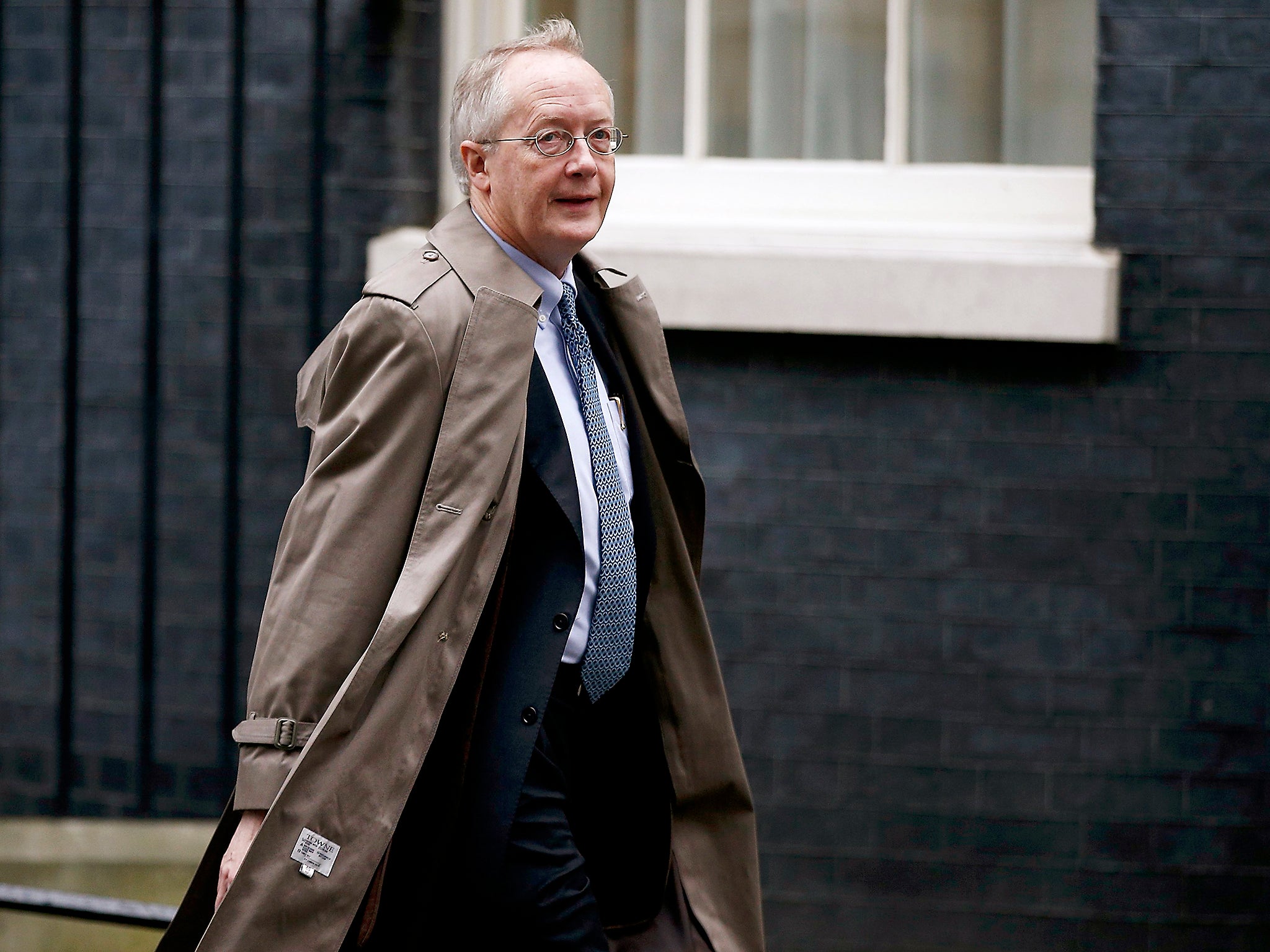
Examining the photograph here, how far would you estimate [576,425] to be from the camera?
8.54ft

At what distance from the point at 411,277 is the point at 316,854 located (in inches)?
35.6

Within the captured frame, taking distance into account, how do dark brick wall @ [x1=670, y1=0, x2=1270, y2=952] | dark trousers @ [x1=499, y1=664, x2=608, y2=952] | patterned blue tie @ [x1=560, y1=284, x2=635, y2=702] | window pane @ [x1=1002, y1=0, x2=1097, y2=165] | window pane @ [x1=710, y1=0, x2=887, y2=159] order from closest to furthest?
dark trousers @ [x1=499, y1=664, x2=608, y2=952] → patterned blue tie @ [x1=560, y1=284, x2=635, y2=702] → dark brick wall @ [x1=670, y1=0, x2=1270, y2=952] → window pane @ [x1=1002, y1=0, x2=1097, y2=165] → window pane @ [x1=710, y1=0, x2=887, y2=159]

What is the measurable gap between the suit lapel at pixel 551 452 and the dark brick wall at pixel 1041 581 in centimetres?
245

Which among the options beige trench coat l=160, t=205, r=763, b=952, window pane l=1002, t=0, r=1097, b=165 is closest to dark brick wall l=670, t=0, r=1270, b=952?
window pane l=1002, t=0, r=1097, b=165

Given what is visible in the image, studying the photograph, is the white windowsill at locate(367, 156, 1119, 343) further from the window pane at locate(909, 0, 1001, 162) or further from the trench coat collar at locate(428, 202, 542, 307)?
the trench coat collar at locate(428, 202, 542, 307)

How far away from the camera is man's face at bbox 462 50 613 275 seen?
8.37 ft

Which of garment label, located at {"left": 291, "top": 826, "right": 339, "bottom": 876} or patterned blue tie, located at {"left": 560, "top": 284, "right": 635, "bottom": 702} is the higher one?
patterned blue tie, located at {"left": 560, "top": 284, "right": 635, "bottom": 702}

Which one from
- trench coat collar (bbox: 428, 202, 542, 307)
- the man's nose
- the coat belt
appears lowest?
the coat belt

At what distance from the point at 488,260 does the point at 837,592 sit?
2.61 m

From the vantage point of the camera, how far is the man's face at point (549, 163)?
2551 millimetres

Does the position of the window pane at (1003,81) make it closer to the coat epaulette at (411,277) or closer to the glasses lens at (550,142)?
the glasses lens at (550,142)

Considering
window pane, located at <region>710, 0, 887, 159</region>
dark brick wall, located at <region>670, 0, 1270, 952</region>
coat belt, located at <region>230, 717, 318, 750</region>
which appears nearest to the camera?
coat belt, located at <region>230, 717, 318, 750</region>

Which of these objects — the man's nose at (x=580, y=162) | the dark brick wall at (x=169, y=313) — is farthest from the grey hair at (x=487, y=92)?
the dark brick wall at (x=169, y=313)

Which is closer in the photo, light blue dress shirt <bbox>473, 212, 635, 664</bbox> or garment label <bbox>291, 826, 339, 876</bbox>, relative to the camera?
garment label <bbox>291, 826, 339, 876</bbox>
